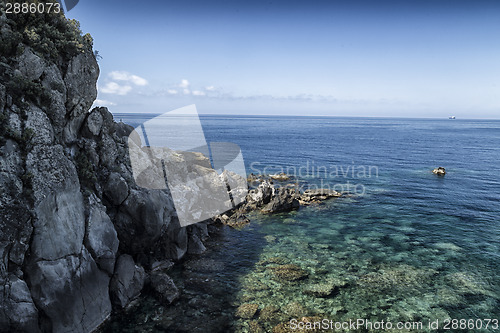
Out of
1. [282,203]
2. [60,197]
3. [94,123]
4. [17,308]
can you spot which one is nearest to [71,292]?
[17,308]

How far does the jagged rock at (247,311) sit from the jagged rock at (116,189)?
12929mm

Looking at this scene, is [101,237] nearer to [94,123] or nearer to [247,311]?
[94,123]

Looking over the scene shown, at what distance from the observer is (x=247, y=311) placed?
21.8 m

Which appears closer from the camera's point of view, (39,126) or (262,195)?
(39,126)

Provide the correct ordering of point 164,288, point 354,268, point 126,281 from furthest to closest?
point 354,268 < point 164,288 < point 126,281

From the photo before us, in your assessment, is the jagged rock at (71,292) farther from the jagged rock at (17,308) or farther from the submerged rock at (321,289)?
the submerged rock at (321,289)

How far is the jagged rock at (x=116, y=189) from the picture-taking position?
80.0ft

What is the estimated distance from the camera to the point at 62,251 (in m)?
18.6

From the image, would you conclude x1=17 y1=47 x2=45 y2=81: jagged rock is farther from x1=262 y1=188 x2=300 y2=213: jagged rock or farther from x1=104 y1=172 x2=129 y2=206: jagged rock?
x1=262 y1=188 x2=300 y2=213: jagged rock

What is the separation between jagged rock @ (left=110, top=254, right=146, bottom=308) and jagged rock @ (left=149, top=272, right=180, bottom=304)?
1053 millimetres

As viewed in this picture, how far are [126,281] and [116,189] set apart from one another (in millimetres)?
7289

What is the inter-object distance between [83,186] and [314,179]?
48595 millimetres

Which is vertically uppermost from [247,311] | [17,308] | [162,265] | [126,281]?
[17,308]

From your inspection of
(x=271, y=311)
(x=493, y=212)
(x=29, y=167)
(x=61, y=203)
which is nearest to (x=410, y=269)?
(x=271, y=311)
